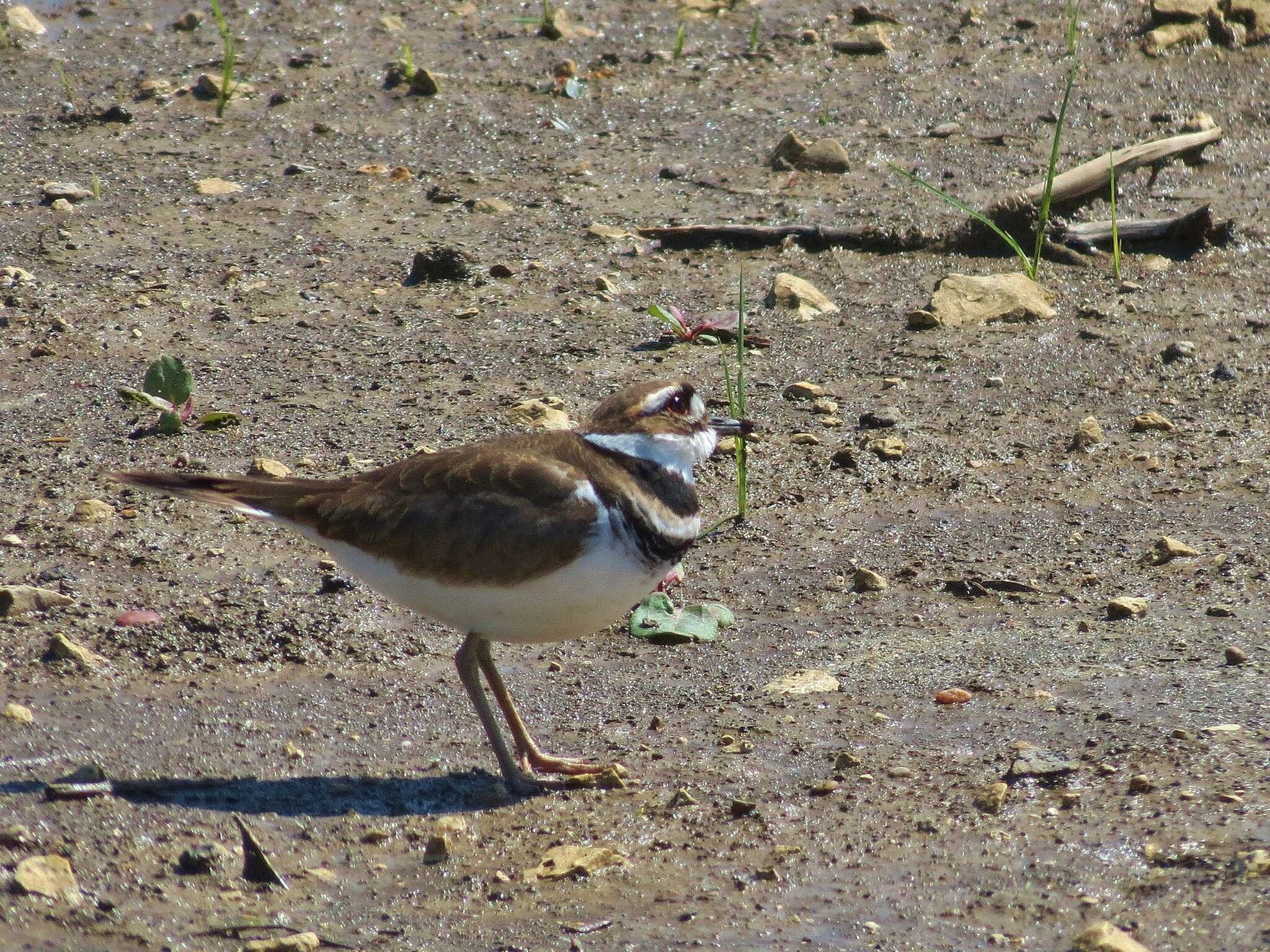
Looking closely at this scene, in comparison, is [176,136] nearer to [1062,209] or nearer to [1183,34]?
[1062,209]

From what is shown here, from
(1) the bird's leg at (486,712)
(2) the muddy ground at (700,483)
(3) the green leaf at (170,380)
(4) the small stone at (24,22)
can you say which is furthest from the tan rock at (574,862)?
(4) the small stone at (24,22)

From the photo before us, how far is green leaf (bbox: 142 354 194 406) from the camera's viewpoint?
668 centimetres

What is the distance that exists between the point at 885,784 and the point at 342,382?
12.1ft

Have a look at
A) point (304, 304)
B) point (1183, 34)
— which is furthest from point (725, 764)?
point (1183, 34)

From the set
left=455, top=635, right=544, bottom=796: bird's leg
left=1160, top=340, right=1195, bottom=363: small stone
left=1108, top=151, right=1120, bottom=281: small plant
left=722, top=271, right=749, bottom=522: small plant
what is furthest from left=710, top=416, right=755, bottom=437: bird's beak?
left=1108, top=151, right=1120, bottom=281: small plant

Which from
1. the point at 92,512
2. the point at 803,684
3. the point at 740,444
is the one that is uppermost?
the point at 740,444

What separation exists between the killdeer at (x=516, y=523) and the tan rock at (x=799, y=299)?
2901 mm

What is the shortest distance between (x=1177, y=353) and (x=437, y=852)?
4.88 metres

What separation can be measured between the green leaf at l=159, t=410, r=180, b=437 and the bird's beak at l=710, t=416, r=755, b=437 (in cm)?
263

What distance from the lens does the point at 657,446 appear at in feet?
16.5

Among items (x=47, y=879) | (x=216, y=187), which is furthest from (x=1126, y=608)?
(x=216, y=187)

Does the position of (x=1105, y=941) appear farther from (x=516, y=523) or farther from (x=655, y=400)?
(x=655, y=400)

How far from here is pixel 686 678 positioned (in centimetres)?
537

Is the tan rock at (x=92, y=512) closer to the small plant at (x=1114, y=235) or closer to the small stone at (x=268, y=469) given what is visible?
the small stone at (x=268, y=469)
